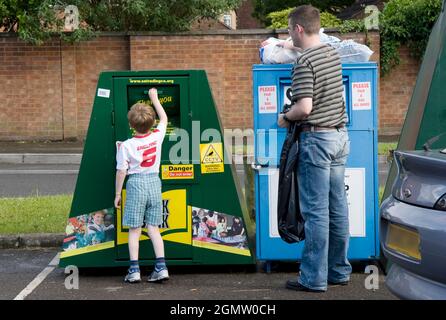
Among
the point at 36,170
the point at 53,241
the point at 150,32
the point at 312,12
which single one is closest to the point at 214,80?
the point at 150,32

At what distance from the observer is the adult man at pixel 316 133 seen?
5.30m

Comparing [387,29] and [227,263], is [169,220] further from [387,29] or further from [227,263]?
[387,29]

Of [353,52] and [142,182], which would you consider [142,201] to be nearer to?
[142,182]

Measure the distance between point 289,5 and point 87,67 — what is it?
18.4 m

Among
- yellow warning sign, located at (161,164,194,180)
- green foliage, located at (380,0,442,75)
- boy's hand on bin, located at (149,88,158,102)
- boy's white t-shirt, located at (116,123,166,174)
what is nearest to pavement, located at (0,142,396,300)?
yellow warning sign, located at (161,164,194,180)

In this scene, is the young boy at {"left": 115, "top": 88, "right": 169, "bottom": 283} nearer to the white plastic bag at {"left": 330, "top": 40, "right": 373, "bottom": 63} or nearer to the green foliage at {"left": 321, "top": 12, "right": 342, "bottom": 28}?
the white plastic bag at {"left": 330, "top": 40, "right": 373, "bottom": 63}

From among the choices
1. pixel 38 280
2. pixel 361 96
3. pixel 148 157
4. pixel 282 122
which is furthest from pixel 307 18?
pixel 38 280

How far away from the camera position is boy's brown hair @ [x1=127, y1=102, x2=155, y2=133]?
567cm

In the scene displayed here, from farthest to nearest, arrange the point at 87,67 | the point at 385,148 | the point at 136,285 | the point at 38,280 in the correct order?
the point at 87,67 < the point at 385,148 < the point at 38,280 < the point at 136,285

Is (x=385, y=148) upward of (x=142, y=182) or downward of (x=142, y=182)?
downward

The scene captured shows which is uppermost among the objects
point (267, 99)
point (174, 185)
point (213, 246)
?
point (267, 99)

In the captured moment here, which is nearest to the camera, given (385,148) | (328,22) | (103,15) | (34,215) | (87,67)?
(34,215)

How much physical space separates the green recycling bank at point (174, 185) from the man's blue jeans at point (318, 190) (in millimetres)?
814

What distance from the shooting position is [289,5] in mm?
34969
